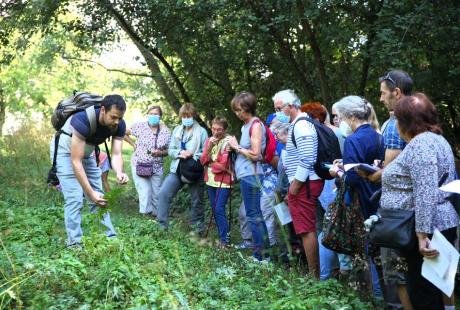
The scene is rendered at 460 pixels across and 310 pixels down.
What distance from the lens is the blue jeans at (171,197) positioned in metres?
8.39

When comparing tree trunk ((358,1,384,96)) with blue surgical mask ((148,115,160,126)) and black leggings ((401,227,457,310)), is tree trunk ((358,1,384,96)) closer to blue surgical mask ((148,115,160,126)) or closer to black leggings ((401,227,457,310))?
blue surgical mask ((148,115,160,126))

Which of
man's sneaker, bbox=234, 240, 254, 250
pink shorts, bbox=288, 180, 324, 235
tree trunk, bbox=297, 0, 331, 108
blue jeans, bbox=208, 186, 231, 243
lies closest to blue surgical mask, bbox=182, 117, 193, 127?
blue jeans, bbox=208, 186, 231, 243

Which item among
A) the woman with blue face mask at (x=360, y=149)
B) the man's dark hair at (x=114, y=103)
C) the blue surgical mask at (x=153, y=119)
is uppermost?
the blue surgical mask at (x=153, y=119)

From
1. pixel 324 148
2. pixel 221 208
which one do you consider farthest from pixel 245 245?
pixel 324 148

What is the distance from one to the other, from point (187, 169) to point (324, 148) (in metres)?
2.80

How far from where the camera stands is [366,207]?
5195mm

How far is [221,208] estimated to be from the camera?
309 inches

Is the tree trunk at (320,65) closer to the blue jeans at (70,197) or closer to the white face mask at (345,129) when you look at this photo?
the white face mask at (345,129)

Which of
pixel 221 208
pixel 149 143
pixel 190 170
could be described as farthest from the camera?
pixel 149 143

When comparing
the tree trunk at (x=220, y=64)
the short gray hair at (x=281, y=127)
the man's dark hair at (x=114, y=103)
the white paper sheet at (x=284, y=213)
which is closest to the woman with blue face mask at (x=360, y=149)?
the white paper sheet at (x=284, y=213)

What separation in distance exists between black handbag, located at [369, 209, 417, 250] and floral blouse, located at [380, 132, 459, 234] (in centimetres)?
6

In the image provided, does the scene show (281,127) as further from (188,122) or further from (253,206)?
(188,122)

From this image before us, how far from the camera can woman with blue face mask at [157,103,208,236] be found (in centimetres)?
838

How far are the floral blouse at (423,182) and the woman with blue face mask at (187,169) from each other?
428cm
